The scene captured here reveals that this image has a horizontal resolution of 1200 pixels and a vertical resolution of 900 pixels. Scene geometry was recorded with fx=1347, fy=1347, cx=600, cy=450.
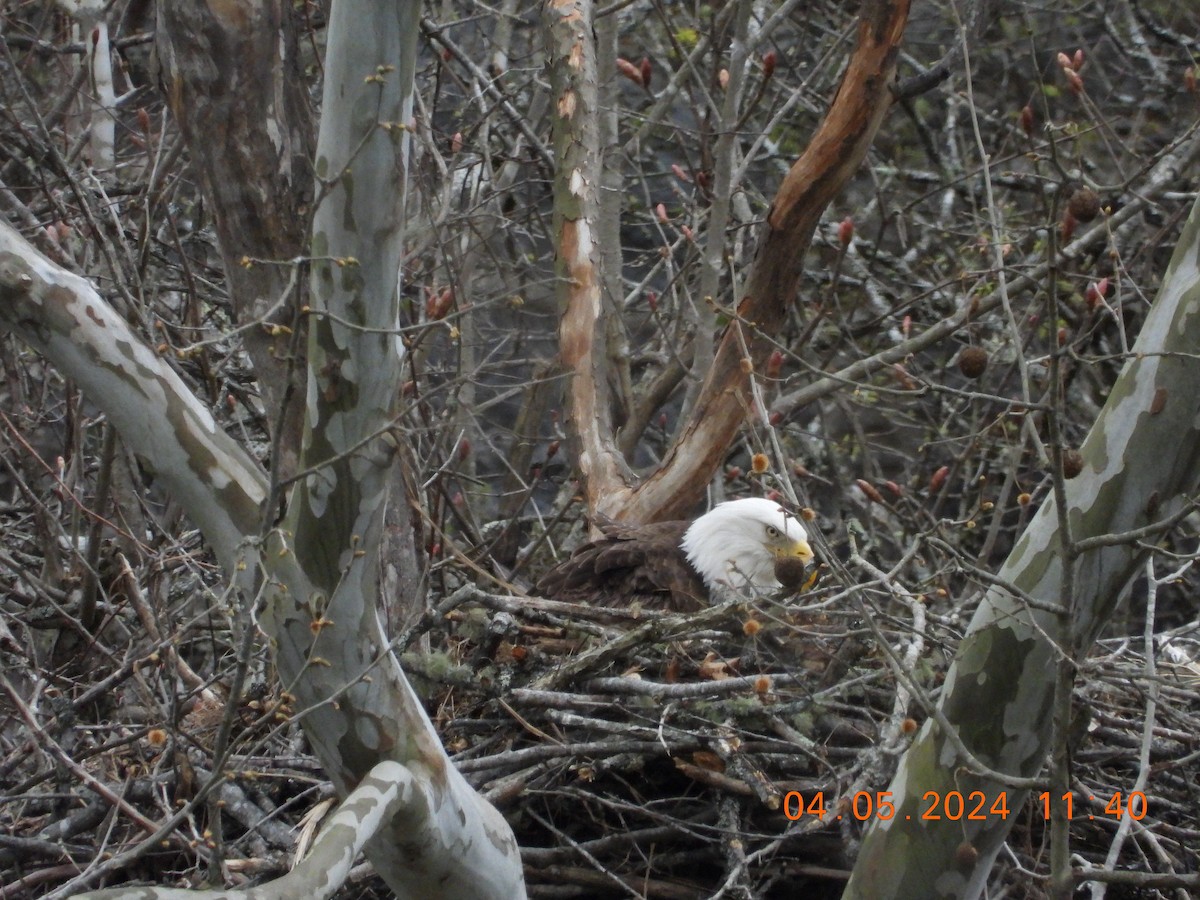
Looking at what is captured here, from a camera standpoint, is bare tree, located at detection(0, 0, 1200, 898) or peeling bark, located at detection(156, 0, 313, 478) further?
peeling bark, located at detection(156, 0, 313, 478)

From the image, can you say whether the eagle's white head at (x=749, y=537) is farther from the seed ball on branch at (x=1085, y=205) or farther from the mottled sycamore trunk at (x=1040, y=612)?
the seed ball on branch at (x=1085, y=205)

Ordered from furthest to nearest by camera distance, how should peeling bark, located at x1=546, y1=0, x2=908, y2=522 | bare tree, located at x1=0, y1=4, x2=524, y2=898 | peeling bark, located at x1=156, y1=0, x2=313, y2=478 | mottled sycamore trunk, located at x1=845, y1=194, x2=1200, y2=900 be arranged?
peeling bark, located at x1=546, y1=0, x2=908, y2=522 < peeling bark, located at x1=156, y1=0, x2=313, y2=478 < mottled sycamore trunk, located at x1=845, y1=194, x2=1200, y2=900 < bare tree, located at x1=0, y1=4, x2=524, y2=898

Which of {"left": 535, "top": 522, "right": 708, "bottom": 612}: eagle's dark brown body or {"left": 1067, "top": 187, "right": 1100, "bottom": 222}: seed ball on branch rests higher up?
{"left": 1067, "top": 187, "right": 1100, "bottom": 222}: seed ball on branch

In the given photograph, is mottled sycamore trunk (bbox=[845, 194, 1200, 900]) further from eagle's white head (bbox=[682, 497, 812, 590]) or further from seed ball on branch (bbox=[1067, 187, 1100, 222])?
eagle's white head (bbox=[682, 497, 812, 590])

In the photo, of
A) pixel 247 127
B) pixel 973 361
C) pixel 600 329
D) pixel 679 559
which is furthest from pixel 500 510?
pixel 973 361

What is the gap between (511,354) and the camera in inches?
330

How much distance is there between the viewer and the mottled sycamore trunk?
2.82 m

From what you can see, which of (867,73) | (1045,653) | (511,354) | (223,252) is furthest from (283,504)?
(511,354)

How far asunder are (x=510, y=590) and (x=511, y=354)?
3.51m

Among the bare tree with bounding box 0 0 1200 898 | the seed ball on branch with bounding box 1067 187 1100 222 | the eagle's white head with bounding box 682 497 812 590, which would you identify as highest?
the seed ball on branch with bounding box 1067 187 1100 222

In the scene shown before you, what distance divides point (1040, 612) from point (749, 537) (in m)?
2.89

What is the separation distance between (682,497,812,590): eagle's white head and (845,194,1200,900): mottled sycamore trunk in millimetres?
2566

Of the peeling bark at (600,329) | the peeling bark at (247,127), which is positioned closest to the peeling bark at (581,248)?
the peeling bark at (600,329)

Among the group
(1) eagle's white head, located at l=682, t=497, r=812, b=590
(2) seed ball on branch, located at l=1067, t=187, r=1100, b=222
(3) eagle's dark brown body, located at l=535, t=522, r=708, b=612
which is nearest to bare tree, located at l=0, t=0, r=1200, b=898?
(2) seed ball on branch, located at l=1067, t=187, r=1100, b=222
